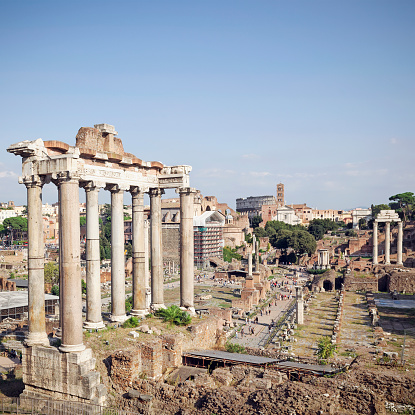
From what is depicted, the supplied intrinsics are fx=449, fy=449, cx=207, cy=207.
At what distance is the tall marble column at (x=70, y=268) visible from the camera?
12.3 metres

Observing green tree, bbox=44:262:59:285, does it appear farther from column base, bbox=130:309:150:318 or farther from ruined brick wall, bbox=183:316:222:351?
ruined brick wall, bbox=183:316:222:351

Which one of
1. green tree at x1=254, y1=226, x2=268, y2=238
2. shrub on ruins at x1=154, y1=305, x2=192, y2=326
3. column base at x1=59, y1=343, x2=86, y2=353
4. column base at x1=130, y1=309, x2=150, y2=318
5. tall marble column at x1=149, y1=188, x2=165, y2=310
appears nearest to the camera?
column base at x1=59, y1=343, x2=86, y2=353

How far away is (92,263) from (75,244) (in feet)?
9.24

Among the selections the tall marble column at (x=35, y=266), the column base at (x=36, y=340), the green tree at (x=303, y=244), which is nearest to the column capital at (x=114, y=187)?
the tall marble column at (x=35, y=266)

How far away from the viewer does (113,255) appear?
16094 millimetres

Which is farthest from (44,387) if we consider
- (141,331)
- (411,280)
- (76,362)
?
(411,280)

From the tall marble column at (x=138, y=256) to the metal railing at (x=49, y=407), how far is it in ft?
17.4

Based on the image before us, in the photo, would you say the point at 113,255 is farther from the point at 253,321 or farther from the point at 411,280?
the point at 411,280

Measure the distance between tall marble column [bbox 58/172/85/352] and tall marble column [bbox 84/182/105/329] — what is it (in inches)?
99.1

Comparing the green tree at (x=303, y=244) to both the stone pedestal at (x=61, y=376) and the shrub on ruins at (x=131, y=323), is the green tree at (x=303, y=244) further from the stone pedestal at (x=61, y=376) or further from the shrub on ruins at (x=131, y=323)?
the stone pedestal at (x=61, y=376)

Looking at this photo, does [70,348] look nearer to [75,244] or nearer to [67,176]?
[75,244]

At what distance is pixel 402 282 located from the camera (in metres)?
49.1

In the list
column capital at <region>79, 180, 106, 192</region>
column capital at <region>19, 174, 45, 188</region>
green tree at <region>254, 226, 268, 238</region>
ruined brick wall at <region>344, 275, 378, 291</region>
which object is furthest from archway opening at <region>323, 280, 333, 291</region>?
green tree at <region>254, 226, 268, 238</region>

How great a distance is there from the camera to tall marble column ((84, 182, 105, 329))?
15008mm
